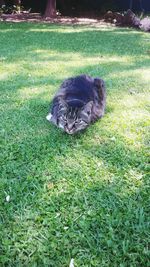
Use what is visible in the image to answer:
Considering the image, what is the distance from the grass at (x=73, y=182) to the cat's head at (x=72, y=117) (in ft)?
0.29

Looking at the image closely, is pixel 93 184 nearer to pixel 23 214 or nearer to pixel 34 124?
pixel 23 214

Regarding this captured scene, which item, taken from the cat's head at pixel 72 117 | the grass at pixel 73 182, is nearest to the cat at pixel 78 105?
the cat's head at pixel 72 117

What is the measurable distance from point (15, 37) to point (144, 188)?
714cm

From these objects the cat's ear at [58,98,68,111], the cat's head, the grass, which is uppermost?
the cat's ear at [58,98,68,111]

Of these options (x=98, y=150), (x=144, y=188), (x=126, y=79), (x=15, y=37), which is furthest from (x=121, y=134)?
(x=15, y=37)

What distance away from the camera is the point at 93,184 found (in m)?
2.33

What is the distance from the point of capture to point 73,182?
→ 2355 millimetres

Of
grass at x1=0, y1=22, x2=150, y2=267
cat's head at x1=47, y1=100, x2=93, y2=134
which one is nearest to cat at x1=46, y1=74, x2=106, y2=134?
cat's head at x1=47, y1=100, x2=93, y2=134

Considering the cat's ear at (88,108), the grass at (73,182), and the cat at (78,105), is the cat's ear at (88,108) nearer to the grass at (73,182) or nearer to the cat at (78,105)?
the cat at (78,105)

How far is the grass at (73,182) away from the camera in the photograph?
184 cm

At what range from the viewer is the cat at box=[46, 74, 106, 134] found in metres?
2.90

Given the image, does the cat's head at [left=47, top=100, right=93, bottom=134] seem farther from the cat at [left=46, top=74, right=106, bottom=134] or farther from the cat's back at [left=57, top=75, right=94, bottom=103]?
the cat's back at [left=57, top=75, right=94, bottom=103]

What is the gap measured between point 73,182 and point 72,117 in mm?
722

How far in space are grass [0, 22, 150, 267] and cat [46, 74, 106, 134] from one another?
0.34 ft
